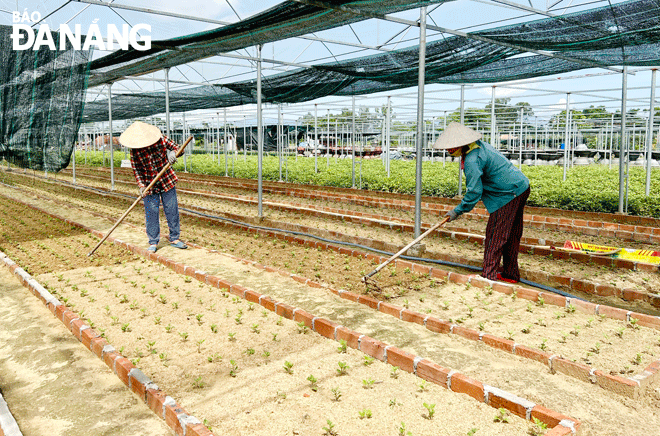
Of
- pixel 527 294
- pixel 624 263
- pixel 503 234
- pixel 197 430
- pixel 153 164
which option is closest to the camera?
pixel 197 430

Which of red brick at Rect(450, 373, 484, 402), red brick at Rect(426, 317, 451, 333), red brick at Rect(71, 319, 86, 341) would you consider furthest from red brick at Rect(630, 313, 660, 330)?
red brick at Rect(71, 319, 86, 341)

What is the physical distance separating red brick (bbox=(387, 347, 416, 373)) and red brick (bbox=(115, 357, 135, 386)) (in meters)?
1.67

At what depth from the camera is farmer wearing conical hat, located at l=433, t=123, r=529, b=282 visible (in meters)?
4.86

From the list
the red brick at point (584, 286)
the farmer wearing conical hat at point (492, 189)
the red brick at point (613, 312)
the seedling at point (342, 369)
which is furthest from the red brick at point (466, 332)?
the red brick at point (584, 286)

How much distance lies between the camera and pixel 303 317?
405 cm

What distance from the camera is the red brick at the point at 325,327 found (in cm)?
379

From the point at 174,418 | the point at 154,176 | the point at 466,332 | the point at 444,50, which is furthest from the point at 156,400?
the point at 444,50

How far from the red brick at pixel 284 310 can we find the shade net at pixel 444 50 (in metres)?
3.00

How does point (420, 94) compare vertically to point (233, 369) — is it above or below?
above

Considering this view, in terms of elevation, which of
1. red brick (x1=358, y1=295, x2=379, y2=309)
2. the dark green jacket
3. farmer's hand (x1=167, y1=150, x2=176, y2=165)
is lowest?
red brick (x1=358, y1=295, x2=379, y2=309)

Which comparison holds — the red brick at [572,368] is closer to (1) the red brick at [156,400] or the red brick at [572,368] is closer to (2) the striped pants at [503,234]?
(2) the striped pants at [503,234]

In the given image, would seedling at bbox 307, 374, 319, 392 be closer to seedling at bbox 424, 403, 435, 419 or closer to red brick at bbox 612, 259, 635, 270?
seedling at bbox 424, 403, 435, 419

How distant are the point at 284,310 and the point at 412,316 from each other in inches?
41.9
